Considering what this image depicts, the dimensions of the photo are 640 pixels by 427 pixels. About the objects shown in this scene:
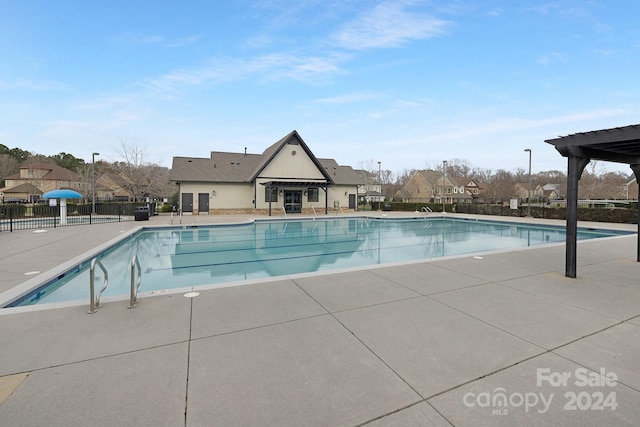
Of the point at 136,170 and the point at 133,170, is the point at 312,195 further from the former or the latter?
the point at 133,170

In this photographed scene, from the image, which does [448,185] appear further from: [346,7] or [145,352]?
[145,352]

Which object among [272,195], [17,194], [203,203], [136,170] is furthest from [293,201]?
[17,194]

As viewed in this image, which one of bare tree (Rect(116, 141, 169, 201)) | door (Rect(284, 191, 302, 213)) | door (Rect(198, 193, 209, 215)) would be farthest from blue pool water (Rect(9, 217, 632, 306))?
bare tree (Rect(116, 141, 169, 201))

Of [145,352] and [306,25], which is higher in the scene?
[306,25]

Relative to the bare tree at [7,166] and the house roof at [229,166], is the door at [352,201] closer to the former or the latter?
the house roof at [229,166]

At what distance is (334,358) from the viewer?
3039 mm

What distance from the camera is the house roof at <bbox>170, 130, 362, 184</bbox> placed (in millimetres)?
26172

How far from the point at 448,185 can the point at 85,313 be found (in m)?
66.6

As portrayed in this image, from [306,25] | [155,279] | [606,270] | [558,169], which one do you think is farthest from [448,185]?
[155,279]

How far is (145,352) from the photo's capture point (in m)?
3.17

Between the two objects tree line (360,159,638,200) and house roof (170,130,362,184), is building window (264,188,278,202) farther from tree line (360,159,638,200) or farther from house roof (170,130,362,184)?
tree line (360,159,638,200)

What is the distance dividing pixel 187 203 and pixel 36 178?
35.1 metres

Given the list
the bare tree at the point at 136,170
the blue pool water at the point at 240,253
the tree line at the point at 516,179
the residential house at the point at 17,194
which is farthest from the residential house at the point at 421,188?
the residential house at the point at 17,194

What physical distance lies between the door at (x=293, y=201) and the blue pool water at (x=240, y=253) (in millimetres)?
9821
